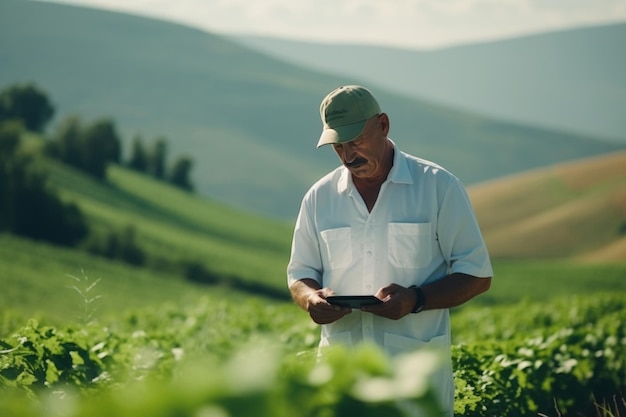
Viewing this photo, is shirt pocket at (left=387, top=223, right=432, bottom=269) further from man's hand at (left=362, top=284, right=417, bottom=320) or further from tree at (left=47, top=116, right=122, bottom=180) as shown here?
tree at (left=47, top=116, right=122, bottom=180)

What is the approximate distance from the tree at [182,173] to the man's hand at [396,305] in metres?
91.9

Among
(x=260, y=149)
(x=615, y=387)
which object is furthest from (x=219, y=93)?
(x=615, y=387)

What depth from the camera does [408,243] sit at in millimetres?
4383

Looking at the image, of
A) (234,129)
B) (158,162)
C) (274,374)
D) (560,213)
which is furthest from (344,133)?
(234,129)

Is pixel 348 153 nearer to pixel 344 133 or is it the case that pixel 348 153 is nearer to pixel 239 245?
pixel 344 133

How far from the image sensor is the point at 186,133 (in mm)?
163875

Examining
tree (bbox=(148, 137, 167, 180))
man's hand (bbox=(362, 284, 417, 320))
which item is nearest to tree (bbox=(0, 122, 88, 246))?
tree (bbox=(148, 137, 167, 180))

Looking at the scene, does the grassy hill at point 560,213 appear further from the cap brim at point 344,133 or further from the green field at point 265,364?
the cap brim at point 344,133

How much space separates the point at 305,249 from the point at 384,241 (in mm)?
417

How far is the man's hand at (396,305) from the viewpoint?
416 centimetres

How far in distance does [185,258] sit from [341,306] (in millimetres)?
56404

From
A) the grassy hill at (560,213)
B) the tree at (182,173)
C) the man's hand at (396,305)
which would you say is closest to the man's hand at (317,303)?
the man's hand at (396,305)

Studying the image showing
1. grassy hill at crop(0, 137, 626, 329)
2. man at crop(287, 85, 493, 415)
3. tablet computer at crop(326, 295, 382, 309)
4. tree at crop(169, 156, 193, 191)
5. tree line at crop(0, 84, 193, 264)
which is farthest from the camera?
tree at crop(169, 156, 193, 191)

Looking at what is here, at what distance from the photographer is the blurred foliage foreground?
1613 mm
